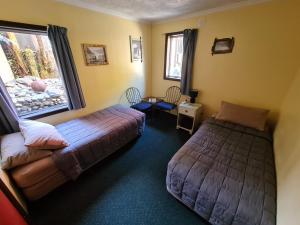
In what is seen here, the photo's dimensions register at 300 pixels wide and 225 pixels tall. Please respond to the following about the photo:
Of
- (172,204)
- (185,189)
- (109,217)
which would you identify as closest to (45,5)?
(109,217)

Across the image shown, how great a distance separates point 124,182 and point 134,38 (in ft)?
9.93

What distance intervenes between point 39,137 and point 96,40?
191cm

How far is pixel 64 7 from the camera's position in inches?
77.5

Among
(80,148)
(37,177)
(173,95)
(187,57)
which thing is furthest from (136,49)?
(37,177)

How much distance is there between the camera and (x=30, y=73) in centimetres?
196

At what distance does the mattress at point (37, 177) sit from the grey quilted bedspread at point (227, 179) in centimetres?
135

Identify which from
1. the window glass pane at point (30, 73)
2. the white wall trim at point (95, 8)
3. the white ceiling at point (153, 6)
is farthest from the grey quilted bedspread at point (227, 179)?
the white wall trim at point (95, 8)

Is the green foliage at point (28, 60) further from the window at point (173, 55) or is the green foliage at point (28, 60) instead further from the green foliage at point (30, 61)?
the window at point (173, 55)

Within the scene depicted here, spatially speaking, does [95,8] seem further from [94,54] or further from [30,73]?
[30,73]

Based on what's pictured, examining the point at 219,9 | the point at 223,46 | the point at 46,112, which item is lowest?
the point at 46,112

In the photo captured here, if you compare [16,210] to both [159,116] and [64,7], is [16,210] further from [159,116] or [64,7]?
[159,116]

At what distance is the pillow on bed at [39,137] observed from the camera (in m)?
1.44

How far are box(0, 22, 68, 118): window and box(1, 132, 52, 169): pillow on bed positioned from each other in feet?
1.88

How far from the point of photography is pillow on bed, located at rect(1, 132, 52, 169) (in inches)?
51.5
